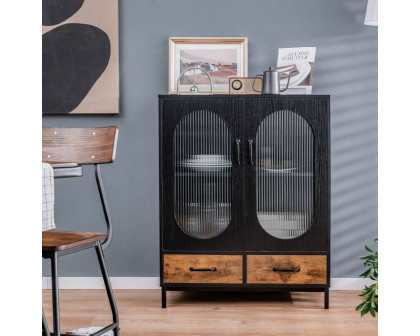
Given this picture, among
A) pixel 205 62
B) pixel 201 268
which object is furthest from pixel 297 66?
pixel 201 268

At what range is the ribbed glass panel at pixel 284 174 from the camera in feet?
9.05

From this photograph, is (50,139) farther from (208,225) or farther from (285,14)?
(285,14)

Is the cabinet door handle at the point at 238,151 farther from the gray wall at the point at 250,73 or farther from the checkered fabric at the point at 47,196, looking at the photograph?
the checkered fabric at the point at 47,196

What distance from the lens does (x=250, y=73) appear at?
312 centimetres

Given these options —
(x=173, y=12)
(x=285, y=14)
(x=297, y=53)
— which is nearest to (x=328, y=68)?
(x=297, y=53)

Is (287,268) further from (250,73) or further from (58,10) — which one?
(58,10)

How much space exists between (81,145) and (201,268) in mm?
981

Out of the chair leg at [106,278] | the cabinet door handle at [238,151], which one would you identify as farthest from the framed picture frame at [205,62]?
the chair leg at [106,278]

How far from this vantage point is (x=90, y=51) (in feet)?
10.2

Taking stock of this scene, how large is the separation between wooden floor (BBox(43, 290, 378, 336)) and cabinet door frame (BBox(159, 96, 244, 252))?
1.07 ft

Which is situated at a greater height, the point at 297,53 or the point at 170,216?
the point at 297,53

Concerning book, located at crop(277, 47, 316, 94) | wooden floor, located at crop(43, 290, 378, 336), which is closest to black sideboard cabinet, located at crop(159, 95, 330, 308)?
wooden floor, located at crop(43, 290, 378, 336)
